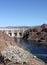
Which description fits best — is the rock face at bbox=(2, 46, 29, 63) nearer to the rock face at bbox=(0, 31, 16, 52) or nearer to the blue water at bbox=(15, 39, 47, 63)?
the rock face at bbox=(0, 31, 16, 52)

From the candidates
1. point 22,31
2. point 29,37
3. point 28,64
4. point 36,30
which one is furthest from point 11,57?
point 22,31

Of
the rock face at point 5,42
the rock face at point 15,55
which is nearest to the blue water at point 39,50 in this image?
the rock face at point 5,42

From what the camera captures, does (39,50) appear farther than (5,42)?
Yes

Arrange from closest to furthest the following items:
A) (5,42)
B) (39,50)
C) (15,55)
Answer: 1. (15,55)
2. (5,42)
3. (39,50)

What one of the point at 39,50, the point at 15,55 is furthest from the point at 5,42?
the point at 39,50

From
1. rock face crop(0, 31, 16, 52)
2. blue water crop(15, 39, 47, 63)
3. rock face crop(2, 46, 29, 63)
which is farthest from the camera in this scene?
blue water crop(15, 39, 47, 63)

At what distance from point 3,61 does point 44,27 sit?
137 metres

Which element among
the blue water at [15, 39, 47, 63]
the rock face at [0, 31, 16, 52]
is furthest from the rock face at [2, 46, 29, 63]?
the blue water at [15, 39, 47, 63]

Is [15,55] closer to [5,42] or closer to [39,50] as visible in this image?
[5,42]

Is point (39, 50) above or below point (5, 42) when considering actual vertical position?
below

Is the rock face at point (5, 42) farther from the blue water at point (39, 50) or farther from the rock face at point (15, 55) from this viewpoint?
the blue water at point (39, 50)

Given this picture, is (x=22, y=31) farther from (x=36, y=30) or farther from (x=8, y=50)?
(x=8, y=50)

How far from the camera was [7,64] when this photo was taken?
97.2ft

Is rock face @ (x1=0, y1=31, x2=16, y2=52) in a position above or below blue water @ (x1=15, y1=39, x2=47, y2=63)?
above
